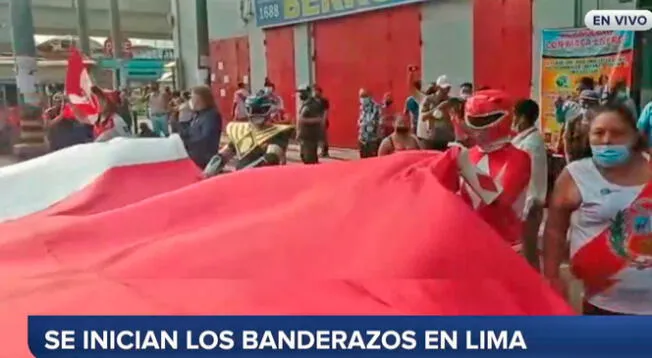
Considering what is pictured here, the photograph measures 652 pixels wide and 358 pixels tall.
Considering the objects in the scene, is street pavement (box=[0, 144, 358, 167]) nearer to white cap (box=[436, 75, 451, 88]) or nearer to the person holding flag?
white cap (box=[436, 75, 451, 88])

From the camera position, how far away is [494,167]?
1.87 meters

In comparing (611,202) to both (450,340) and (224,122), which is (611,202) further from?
(224,122)

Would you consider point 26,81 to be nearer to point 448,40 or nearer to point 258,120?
point 258,120

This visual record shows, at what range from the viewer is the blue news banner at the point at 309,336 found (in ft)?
3.91

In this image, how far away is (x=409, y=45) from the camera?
5.35 feet

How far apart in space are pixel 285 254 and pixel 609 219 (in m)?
0.75

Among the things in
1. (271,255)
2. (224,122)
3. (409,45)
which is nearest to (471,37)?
(409,45)

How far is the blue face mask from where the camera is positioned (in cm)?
163

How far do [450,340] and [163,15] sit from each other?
955 millimetres

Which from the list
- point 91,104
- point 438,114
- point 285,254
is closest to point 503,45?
point 438,114

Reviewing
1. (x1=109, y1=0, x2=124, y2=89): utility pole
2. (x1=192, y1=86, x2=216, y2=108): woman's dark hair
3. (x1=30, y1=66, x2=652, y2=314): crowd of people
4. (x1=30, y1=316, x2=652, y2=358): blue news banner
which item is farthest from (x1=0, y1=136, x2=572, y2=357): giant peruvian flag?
(x1=109, y1=0, x2=124, y2=89): utility pole

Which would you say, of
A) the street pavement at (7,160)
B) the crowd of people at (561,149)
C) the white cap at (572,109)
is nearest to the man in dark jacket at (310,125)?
the crowd of people at (561,149)

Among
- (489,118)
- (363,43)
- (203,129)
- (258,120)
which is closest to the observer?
(363,43)

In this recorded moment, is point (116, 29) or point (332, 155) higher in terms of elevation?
point (116, 29)
